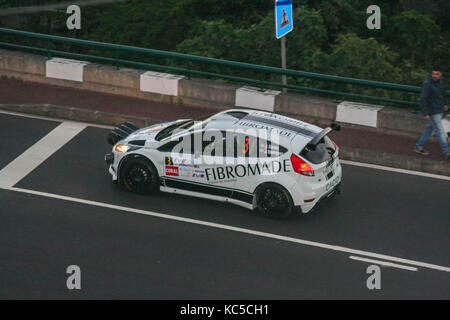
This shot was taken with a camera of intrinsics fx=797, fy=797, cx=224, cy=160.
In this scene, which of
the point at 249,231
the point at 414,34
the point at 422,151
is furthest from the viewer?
the point at 414,34

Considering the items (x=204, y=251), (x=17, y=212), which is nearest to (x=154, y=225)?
(x=204, y=251)

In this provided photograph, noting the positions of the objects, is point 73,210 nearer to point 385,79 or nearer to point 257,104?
point 257,104

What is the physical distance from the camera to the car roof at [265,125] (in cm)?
1321

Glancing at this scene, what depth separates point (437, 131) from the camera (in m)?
15.6

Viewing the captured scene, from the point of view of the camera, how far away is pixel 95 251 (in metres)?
12.0

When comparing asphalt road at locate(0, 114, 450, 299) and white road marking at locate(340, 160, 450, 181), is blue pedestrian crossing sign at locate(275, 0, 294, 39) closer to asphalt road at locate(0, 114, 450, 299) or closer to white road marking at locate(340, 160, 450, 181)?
white road marking at locate(340, 160, 450, 181)

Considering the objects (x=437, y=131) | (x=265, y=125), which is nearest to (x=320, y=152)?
(x=265, y=125)

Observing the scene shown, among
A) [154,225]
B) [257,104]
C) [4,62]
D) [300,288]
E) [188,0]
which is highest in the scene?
[188,0]

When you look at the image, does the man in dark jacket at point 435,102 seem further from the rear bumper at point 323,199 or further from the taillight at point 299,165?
the taillight at point 299,165

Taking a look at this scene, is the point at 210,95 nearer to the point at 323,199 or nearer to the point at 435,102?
the point at 435,102

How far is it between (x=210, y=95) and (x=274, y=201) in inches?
221

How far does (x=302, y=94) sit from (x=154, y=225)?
6.62m

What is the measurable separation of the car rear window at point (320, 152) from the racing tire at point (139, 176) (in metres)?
2.69

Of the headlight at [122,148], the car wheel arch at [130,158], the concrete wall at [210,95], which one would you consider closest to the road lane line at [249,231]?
the car wheel arch at [130,158]
